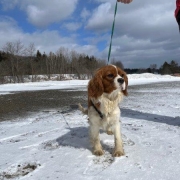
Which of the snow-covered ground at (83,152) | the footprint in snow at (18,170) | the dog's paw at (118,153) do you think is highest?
the dog's paw at (118,153)

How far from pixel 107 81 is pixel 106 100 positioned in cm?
34

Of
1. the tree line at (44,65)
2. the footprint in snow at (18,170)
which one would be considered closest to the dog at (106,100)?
the footprint in snow at (18,170)

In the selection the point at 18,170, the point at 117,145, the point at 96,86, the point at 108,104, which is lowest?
the point at 18,170

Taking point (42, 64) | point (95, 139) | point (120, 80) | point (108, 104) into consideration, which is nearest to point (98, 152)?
point (95, 139)

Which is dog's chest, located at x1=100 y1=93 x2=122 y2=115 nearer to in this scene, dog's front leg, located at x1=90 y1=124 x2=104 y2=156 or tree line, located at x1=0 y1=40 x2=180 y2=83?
dog's front leg, located at x1=90 y1=124 x2=104 y2=156

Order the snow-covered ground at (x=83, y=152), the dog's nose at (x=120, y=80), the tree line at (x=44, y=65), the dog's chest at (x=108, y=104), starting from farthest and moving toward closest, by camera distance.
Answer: the tree line at (x=44, y=65)
the dog's chest at (x=108, y=104)
the dog's nose at (x=120, y=80)
the snow-covered ground at (x=83, y=152)

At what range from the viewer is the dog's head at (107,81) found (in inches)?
148

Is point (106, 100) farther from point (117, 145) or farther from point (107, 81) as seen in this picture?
point (117, 145)

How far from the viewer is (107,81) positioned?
3811 millimetres

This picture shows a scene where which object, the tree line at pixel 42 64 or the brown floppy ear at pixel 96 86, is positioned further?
the tree line at pixel 42 64

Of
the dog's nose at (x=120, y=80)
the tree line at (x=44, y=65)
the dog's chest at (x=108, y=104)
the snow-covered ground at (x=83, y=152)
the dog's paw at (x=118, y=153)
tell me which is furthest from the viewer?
the tree line at (x=44, y=65)

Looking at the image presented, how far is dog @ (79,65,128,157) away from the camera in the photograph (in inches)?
149

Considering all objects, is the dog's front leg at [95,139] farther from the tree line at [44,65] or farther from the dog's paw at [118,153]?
the tree line at [44,65]

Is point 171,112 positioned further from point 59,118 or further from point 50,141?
point 50,141
